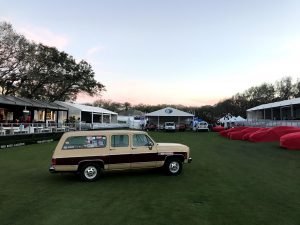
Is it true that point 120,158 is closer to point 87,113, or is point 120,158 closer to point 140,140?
point 140,140

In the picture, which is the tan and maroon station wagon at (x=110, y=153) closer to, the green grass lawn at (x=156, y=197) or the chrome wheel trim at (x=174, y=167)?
→ the chrome wheel trim at (x=174, y=167)

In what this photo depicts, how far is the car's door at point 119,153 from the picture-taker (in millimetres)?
11789

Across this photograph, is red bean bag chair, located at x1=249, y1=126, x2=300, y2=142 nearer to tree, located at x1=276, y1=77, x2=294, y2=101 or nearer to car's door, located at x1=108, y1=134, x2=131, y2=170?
car's door, located at x1=108, y1=134, x2=131, y2=170

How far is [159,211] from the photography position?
767 centimetres

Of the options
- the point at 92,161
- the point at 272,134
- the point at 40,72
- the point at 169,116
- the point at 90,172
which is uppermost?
the point at 40,72

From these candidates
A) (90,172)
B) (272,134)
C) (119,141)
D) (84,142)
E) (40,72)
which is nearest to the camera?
(90,172)

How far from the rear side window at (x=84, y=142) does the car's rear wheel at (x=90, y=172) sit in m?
0.63

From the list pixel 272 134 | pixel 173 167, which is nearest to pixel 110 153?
pixel 173 167

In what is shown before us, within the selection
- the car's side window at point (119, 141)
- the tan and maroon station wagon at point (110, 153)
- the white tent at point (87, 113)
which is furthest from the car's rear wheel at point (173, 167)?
the white tent at point (87, 113)

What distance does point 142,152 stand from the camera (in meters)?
12.1

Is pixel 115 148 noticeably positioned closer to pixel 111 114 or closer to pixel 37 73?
pixel 37 73

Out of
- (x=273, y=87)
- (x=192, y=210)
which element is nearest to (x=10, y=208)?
(x=192, y=210)

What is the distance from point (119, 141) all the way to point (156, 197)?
3482 mm

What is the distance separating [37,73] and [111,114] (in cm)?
2499
